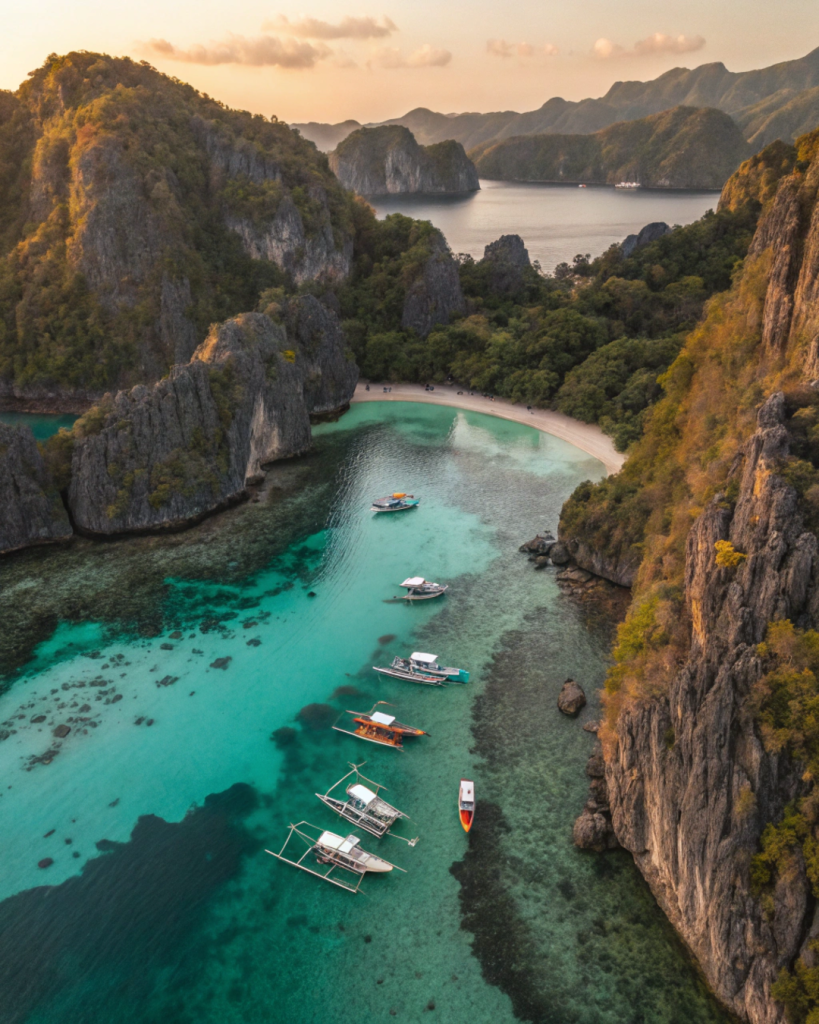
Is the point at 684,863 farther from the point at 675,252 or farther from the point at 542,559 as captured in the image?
the point at 675,252

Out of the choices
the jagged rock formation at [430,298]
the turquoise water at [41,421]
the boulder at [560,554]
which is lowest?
the boulder at [560,554]

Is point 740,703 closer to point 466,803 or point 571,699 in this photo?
point 466,803

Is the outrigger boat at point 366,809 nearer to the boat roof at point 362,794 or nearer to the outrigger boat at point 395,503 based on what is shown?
the boat roof at point 362,794

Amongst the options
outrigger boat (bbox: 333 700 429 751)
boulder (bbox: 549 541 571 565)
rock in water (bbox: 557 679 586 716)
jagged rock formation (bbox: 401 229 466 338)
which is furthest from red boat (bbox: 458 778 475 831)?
jagged rock formation (bbox: 401 229 466 338)

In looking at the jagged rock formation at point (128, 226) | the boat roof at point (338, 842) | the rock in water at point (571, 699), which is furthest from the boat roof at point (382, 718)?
the jagged rock formation at point (128, 226)

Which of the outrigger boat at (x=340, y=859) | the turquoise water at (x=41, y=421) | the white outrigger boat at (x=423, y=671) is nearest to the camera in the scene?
the outrigger boat at (x=340, y=859)

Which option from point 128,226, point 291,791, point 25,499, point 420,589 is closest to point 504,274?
point 128,226
